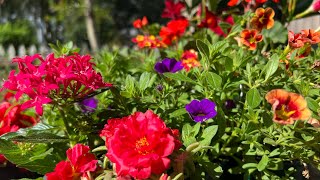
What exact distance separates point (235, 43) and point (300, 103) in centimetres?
69

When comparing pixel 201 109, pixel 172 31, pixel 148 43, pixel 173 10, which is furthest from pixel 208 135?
pixel 173 10

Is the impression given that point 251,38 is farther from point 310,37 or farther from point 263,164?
point 263,164

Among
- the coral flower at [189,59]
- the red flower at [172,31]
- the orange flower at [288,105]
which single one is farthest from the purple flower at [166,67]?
the red flower at [172,31]

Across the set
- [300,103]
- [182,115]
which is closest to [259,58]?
[182,115]

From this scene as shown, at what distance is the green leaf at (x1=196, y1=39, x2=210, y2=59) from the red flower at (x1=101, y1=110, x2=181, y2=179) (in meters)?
0.31

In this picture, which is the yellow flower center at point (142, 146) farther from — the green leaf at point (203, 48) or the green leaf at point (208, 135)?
the green leaf at point (203, 48)

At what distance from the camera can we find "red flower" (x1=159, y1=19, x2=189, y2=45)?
7.69 feet

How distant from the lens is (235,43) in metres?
1.68

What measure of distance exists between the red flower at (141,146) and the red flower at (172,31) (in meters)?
1.38

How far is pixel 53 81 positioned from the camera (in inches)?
43.9

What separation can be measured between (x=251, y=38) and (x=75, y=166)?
2.44ft

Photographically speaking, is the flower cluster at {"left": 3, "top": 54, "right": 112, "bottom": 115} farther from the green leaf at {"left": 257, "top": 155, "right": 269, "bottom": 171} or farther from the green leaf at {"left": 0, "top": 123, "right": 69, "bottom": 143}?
the green leaf at {"left": 257, "top": 155, "right": 269, "bottom": 171}

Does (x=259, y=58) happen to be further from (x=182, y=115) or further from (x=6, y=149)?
(x=6, y=149)

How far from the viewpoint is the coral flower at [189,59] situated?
1706 mm
